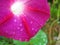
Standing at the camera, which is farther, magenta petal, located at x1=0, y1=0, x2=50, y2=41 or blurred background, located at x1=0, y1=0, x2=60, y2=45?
blurred background, located at x1=0, y1=0, x2=60, y2=45

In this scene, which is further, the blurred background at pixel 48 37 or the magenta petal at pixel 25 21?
the blurred background at pixel 48 37

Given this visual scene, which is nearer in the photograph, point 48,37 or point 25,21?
point 25,21
